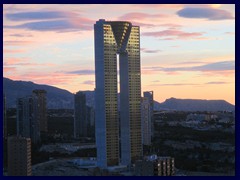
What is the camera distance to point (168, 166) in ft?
17.9

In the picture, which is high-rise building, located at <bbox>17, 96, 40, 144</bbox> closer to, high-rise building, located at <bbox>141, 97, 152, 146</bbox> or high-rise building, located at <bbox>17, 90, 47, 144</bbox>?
high-rise building, located at <bbox>17, 90, 47, 144</bbox>

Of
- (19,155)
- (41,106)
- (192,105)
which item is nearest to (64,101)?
(41,106)

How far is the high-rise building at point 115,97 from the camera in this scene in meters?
9.58

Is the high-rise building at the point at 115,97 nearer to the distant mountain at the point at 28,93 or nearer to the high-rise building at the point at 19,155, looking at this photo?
the distant mountain at the point at 28,93

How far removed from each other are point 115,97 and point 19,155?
12.8ft

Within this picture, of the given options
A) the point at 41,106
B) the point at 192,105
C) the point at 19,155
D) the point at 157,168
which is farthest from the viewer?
the point at 41,106

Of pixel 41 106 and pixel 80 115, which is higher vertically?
pixel 41 106

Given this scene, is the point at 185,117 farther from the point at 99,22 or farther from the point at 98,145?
the point at 99,22

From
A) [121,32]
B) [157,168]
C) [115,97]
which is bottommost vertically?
[157,168]

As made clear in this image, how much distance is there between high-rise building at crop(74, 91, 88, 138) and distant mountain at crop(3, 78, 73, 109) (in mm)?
358

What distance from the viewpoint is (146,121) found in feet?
33.6

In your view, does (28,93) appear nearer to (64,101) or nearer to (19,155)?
(64,101)

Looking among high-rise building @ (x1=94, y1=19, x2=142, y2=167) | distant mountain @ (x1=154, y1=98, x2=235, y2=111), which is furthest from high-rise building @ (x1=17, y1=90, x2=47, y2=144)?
distant mountain @ (x1=154, y1=98, x2=235, y2=111)
